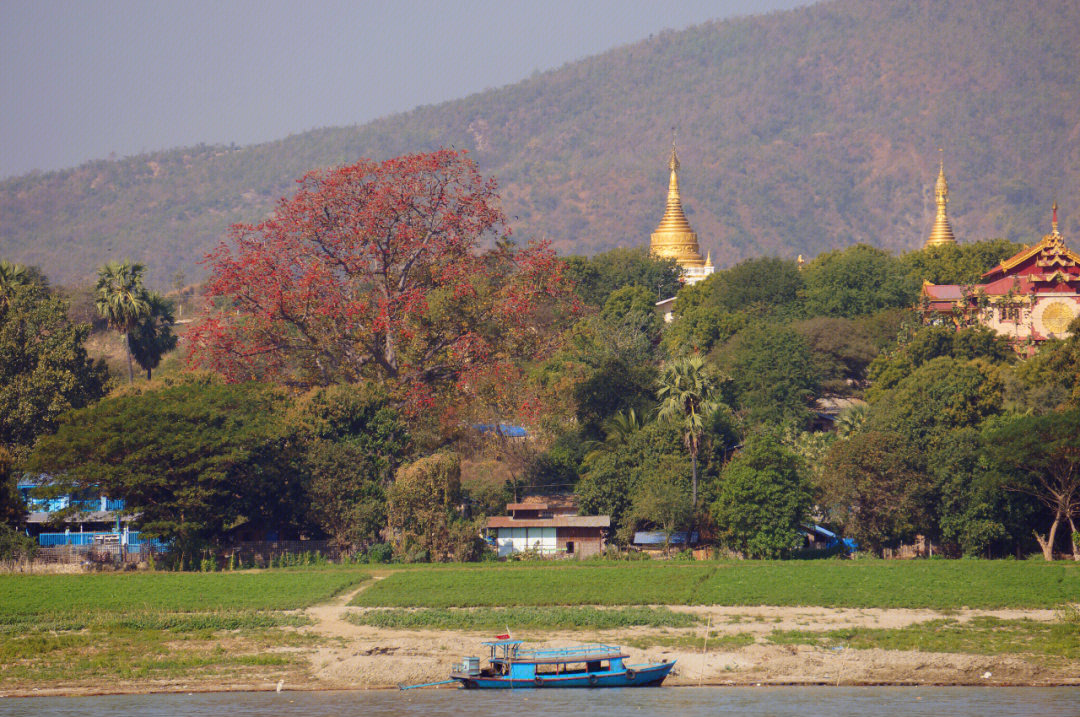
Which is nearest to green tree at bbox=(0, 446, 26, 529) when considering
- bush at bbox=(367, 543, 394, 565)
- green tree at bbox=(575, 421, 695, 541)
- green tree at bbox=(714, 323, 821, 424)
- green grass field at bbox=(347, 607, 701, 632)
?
bush at bbox=(367, 543, 394, 565)

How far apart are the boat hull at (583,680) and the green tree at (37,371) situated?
33393mm

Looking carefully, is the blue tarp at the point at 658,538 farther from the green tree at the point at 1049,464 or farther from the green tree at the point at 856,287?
the green tree at the point at 856,287

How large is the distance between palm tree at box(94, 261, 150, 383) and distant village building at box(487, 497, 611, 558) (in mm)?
32329

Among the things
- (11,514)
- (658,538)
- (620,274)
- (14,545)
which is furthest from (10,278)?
(620,274)

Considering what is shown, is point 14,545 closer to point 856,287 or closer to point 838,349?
point 838,349

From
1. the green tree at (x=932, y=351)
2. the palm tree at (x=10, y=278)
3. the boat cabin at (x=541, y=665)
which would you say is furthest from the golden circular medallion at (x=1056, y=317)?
the boat cabin at (x=541, y=665)

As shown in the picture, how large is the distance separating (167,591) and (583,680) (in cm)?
1737

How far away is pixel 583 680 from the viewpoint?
38000 mm

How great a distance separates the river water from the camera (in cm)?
3525

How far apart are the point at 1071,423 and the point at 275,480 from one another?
3130cm

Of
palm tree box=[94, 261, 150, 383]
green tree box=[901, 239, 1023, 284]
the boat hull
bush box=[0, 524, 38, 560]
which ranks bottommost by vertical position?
the boat hull

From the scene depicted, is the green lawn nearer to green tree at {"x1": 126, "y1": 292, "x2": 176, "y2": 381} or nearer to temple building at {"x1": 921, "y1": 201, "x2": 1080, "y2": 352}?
green tree at {"x1": 126, "y1": 292, "x2": 176, "y2": 381}

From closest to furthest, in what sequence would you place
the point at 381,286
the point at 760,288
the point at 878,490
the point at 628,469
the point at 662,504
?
1. the point at 878,490
2. the point at 662,504
3. the point at 628,469
4. the point at 381,286
5. the point at 760,288

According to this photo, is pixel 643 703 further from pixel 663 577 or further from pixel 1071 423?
pixel 1071 423
